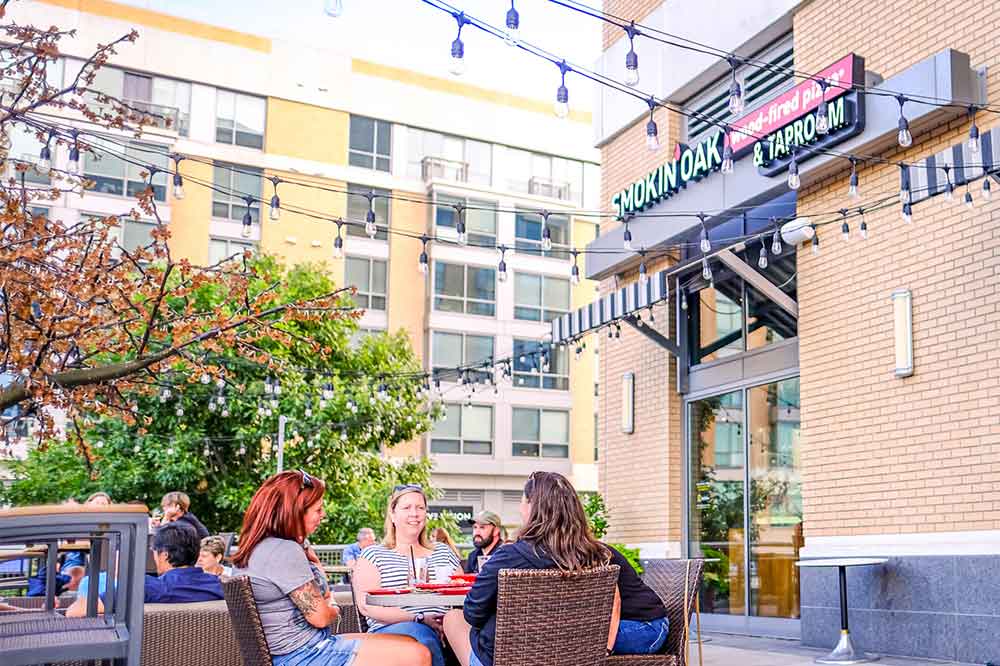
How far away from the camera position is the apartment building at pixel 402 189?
28219mm

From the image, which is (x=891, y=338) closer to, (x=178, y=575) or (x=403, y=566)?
(x=403, y=566)

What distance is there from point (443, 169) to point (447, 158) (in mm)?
463

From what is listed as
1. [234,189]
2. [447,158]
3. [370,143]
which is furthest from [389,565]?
[447,158]

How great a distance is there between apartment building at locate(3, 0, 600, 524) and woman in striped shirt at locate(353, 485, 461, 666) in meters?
21.5

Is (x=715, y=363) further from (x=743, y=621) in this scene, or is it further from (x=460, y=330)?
(x=460, y=330)

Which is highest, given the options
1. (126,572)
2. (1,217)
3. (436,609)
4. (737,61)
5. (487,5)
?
(487,5)

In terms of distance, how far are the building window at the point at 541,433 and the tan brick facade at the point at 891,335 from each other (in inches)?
873

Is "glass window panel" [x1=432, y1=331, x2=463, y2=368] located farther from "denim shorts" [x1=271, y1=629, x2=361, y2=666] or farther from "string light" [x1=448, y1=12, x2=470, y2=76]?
"denim shorts" [x1=271, y1=629, x2=361, y2=666]

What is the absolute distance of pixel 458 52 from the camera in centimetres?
584

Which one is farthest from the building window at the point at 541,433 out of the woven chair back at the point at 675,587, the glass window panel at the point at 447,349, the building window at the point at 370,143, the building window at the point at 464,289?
the woven chair back at the point at 675,587

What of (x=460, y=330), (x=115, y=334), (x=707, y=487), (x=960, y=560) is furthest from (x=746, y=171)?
(x=460, y=330)

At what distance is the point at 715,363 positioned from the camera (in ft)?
40.7

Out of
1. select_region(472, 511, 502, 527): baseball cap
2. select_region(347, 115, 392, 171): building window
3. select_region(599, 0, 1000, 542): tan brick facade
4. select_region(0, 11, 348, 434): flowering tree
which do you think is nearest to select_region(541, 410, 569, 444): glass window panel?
select_region(347, 115, 392, 171): building window

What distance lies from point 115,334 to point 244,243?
64.5ft
